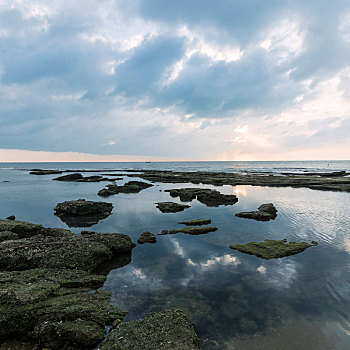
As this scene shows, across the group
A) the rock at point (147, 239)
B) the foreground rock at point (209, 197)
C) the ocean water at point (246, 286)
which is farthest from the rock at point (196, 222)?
the foreground rock at point (209, 197)

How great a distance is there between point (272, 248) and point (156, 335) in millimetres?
12159

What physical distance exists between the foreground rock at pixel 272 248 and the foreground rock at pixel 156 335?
9211mm

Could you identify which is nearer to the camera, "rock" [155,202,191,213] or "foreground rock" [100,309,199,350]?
"foreground rock" [100,309,199,350]

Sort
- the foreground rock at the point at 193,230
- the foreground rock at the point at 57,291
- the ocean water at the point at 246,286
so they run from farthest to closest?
the foreground rock at the point at 193,230
the ocean water at the point at 246,286
the foreground rock at the point at 57,291

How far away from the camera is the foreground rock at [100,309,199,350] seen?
742 cm

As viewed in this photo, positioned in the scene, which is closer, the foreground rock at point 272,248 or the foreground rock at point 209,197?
the foreground rock at point 272,248

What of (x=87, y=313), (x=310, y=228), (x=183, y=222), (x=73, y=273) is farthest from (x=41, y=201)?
(x=310, y=228)

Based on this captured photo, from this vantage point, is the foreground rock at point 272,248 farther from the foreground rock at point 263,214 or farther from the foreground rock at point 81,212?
the foreground rock at point 81,212

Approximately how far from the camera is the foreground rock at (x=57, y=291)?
8.15m

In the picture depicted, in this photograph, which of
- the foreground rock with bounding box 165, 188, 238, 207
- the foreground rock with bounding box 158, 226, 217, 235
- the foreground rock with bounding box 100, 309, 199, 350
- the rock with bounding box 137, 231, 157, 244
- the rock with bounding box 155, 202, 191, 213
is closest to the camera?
the foreground rock with bounding box 100, 309, 199, 350

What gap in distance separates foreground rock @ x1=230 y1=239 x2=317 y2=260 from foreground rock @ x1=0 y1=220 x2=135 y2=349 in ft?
31.4

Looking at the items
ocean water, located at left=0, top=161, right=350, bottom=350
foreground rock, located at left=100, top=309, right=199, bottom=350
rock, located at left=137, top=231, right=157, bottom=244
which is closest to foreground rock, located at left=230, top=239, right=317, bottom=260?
ocean water, located at left=0, top=161, right=350, bottom=350

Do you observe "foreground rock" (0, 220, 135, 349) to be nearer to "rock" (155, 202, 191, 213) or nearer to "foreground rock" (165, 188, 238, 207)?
"rock" (155, 202, 191, 213)

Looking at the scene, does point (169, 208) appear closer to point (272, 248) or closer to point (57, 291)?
point (272, 248)
